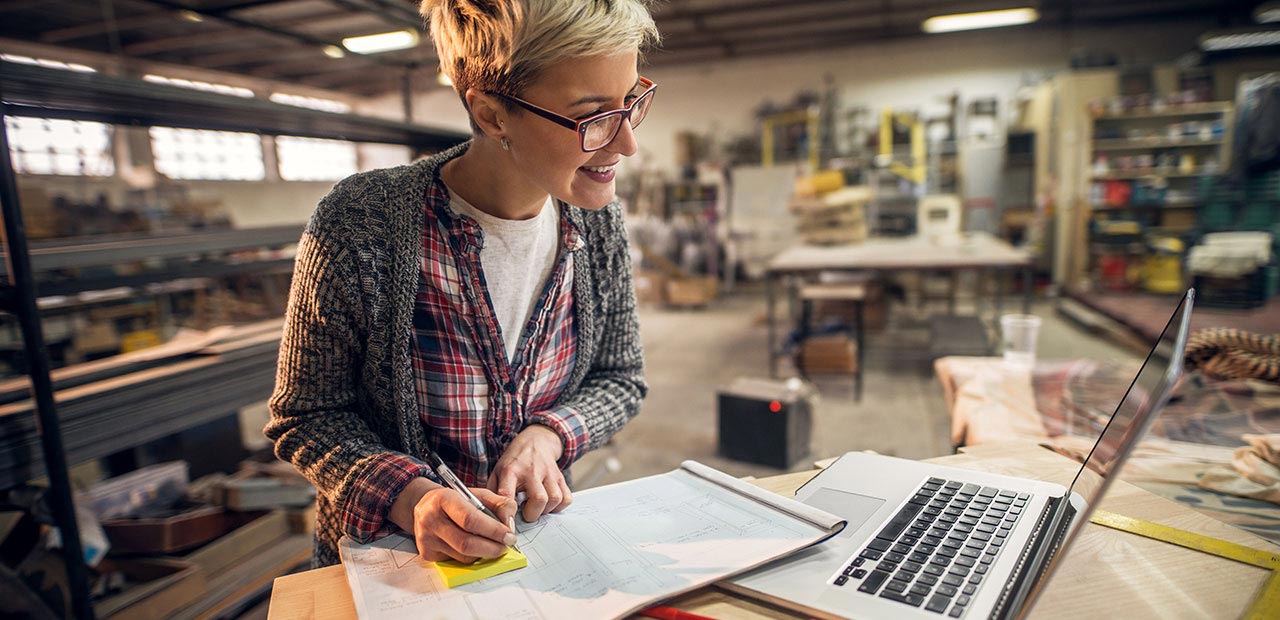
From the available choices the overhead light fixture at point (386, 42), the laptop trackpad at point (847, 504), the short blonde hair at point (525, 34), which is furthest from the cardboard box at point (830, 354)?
the overhead light fixture at point (386, 42)

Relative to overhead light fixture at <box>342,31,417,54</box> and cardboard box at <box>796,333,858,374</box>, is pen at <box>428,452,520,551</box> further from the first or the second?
overhead light fixture at <box>342,31,417,54</box>

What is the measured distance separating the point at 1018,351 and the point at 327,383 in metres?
2.53

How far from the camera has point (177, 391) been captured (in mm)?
1862

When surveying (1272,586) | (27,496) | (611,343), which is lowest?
(27,496)

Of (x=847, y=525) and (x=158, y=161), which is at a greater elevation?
(x=158, y=161)

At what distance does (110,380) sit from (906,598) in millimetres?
2047

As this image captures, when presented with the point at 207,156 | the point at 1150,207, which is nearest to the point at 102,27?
the point at 207,156

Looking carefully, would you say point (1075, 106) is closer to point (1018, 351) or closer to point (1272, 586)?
point (1018, 351)

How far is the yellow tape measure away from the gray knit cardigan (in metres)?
0.86

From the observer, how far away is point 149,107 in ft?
5.64

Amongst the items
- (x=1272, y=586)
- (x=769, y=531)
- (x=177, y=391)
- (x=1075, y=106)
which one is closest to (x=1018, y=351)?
(x=1272, y=586)

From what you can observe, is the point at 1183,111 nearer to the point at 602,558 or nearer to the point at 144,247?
the point at 602,558

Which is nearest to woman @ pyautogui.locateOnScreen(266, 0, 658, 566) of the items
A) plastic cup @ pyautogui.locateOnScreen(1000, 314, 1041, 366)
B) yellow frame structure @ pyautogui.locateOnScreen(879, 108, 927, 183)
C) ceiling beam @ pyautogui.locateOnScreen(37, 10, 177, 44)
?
plastic cup @ pyautogui.locateOnScreen(1000, 314, 1041, 366)

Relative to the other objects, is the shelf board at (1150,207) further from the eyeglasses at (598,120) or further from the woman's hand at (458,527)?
the woman's hand at (458,527)
